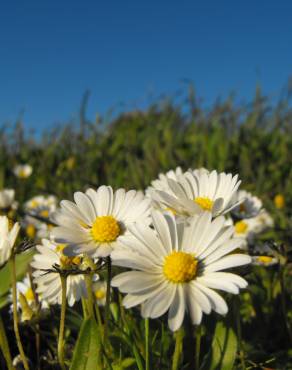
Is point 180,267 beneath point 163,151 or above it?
beneath

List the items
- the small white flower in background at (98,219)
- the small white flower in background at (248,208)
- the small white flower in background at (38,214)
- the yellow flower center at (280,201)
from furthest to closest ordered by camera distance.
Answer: the yellow flower center at (280,201) < the small white flower in background at (38,214) < the small white flower in background at (248,208) < the small white flower in background at (98,219)

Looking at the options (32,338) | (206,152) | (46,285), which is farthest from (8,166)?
(46,285)

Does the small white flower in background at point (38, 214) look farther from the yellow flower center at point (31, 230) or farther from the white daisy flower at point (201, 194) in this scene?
the white daisy flower at point (201, 194)

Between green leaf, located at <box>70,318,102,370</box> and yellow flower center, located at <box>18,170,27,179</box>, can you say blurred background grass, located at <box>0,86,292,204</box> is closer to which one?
yellow flower center, located at <box>18,170,27,179</box>

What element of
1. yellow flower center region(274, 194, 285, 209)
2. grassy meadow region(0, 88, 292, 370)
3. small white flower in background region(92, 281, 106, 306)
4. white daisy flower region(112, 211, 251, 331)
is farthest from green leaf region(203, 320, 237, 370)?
yellow flower center region(274, 194, 285, 209)

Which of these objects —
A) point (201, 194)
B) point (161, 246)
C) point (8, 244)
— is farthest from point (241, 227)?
point (8, 244)

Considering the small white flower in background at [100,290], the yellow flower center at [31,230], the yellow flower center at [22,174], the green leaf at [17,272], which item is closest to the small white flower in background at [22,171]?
the yellow flower center at [22,174]

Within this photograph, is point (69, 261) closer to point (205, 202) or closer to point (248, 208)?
point (205, 202)

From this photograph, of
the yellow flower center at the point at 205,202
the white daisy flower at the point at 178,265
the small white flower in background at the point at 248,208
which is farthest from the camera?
the small white flower in background at the point at 248,208

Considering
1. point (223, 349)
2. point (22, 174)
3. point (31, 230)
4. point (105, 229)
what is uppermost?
point (22, 174)
